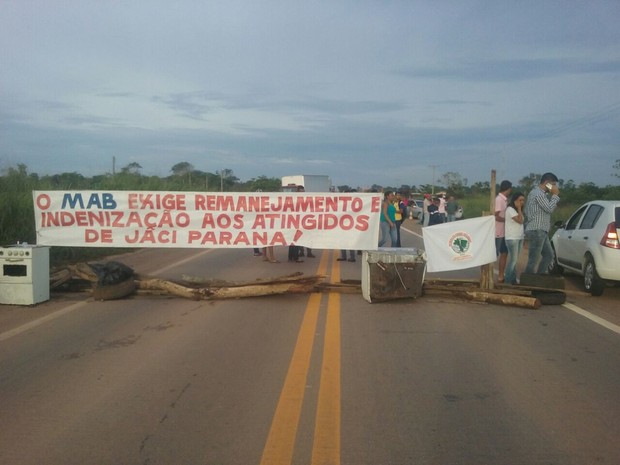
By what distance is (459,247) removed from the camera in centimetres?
1003

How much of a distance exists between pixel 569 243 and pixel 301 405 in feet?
28.6

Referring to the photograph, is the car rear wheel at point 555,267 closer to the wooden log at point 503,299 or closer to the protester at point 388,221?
the protester at point 388,221

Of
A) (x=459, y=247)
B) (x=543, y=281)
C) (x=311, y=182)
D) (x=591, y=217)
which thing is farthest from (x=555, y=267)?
(x=311, y=182)

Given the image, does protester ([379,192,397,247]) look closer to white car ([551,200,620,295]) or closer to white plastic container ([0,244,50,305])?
white car ([551,200,620,295])

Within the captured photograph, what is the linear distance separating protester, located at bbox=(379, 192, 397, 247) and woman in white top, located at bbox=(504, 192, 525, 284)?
4.36 meters

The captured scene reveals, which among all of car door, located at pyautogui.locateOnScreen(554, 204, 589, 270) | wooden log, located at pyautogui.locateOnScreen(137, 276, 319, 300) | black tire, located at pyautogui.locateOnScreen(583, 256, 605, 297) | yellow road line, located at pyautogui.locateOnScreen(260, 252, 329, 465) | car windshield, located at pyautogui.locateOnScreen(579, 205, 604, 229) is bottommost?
yellow road line, located at pyautogui.locateOnScreen(260, 252, 329, 465)

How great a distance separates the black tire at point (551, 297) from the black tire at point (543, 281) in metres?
0.09

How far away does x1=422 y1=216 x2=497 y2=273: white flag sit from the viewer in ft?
32.8

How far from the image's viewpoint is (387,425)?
467 centimetres

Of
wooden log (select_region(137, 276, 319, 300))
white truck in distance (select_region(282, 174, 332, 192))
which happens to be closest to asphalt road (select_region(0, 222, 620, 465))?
wooden log (select_region(137, 276, 319, 300))

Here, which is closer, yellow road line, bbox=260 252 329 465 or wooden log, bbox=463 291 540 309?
yellow road line, bbox=260 252 329 465

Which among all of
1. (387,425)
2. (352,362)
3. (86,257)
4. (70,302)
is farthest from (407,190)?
(387,425)

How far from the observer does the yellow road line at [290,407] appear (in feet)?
13.8

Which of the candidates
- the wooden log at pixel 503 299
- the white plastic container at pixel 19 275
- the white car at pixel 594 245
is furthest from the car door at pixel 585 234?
the white plastic container at pixel 19 275
